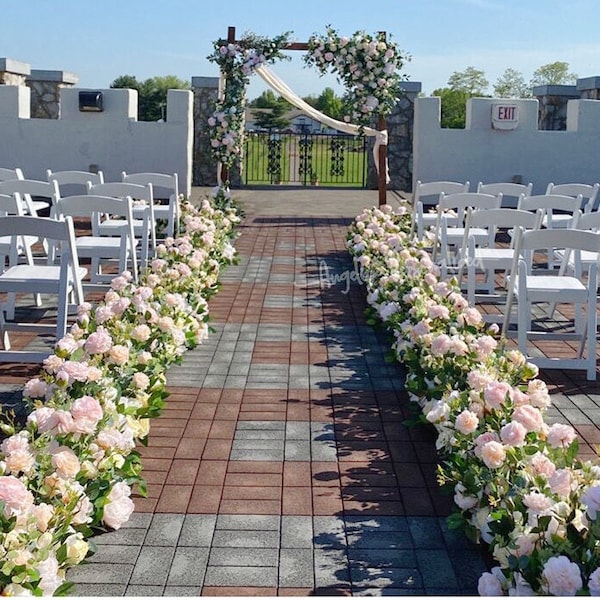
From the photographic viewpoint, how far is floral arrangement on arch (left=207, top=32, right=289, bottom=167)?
12.5m

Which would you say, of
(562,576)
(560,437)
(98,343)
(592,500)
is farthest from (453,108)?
(562,576)

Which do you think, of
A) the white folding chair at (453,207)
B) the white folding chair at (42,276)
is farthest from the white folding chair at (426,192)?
the white folding chair at (42,276)

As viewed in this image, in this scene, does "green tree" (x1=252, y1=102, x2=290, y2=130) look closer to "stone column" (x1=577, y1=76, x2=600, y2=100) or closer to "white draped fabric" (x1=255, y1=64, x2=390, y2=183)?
"stone column" (x1=577, y1=76, x2=600, y2=100)

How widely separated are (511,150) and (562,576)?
11915 mm

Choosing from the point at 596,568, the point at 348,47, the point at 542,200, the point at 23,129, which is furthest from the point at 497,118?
the point at 596,568

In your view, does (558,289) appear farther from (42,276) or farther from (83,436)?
(83,436)

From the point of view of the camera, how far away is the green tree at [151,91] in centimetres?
2722

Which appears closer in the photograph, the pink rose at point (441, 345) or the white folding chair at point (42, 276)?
the pink rose at point (441, 345)

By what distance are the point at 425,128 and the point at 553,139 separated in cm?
203

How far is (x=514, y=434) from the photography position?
9.80 feet

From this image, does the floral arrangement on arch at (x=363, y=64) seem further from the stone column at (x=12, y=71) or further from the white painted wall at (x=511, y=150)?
the stone column at (x=12, y=71)

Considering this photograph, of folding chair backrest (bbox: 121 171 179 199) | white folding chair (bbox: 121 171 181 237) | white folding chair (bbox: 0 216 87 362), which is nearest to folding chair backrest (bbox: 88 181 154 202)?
white folding chair (bbox: 121 171 181 237)

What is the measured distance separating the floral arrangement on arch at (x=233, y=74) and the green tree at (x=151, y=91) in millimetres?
12360

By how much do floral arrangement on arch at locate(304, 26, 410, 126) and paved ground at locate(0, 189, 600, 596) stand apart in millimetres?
6404
